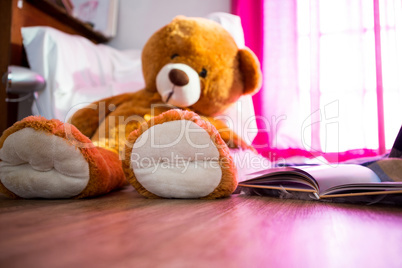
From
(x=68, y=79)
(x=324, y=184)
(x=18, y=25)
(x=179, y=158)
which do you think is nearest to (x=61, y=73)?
(x=68, y=79)

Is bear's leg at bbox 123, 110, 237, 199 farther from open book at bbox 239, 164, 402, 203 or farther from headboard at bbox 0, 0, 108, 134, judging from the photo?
headboard at bbox 0, 0, 108, 134

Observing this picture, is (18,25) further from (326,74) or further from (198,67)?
(326,74)

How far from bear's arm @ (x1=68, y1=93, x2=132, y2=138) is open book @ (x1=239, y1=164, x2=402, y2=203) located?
1.87ft

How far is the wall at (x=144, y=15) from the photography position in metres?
1.80

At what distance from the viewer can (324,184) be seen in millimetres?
658

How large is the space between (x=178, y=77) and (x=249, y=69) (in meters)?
0.29

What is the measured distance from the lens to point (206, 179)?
0.62m

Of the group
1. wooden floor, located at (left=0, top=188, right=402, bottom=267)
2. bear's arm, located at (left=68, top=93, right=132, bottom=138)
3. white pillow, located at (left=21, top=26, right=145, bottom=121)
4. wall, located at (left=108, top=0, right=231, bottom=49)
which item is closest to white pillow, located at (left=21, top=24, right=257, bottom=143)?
white pillow, located at (left=21, top=26, right=145, bottom=121)

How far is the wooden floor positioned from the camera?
0.28m

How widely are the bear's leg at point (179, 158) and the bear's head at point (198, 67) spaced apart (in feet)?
1.15

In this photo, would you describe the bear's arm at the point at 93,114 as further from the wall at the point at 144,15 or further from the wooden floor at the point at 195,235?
the wall at the point at 144,15

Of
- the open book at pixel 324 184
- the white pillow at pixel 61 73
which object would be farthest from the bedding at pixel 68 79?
the open book at pixel 324 184

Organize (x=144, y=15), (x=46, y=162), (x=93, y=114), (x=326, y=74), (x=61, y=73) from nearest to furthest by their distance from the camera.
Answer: (x=46, y=162) → (x=93, y=114) → (x=61, y=73) → (x=326, y=74) → (x=144, y=15)

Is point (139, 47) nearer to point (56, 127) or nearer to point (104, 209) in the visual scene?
point (56, 127)
